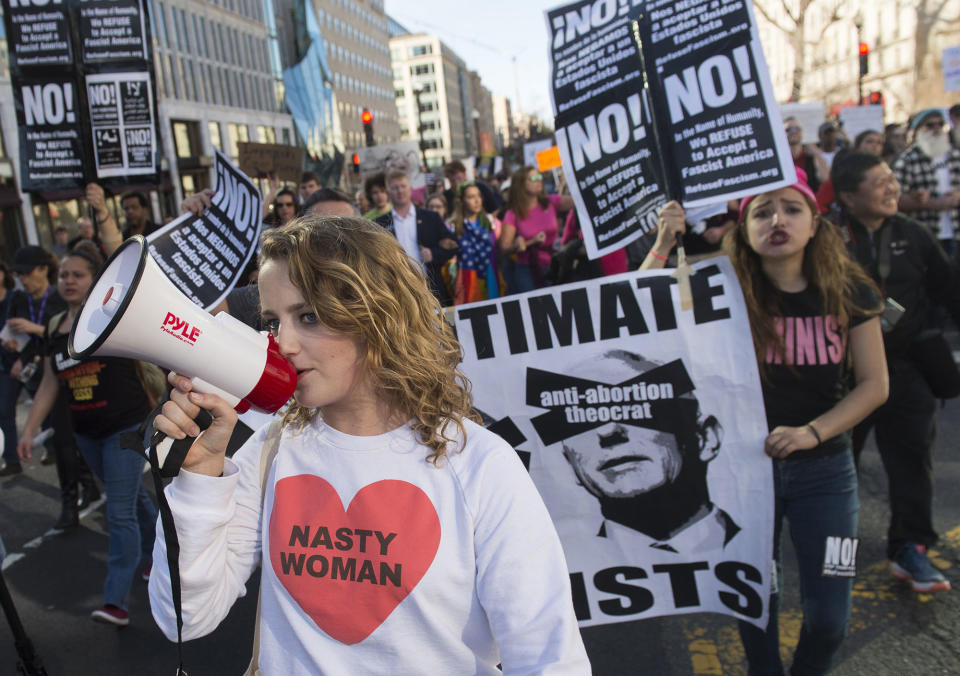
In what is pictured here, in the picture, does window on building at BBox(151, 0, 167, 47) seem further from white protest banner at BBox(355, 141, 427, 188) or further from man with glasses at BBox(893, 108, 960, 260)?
man with glasses at BBox(893, 108, 960, 260)

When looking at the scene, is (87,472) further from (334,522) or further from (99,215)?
(334,522)

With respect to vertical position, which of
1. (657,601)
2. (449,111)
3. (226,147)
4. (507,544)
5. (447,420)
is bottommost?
(657,601)

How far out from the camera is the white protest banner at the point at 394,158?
51.3ft

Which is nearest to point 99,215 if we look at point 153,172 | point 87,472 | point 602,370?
point 153,172

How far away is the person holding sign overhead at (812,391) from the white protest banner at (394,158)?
1312 centimetres

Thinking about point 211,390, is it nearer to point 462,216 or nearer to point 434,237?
point 434,237

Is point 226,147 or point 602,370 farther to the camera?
point 226,147

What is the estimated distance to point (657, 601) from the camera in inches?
99.8

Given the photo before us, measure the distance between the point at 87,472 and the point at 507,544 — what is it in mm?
5153

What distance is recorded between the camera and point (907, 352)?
10.6ft

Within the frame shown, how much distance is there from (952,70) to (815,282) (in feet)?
46.3

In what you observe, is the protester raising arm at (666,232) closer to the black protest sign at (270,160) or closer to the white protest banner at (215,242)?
the white protest banner at (215,242)

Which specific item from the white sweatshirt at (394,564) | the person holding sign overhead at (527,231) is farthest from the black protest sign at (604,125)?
the person holding sign overhead at (527,231)

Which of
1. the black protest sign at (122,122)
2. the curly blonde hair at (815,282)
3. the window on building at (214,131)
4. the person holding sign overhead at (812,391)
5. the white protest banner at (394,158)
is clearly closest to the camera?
the person holding sign overhead at (812,391)
